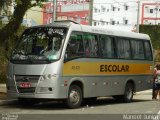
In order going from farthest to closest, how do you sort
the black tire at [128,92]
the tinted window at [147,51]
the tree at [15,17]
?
the tinted window at [147,51], the black tire at [128,92], the tree at [15,17]

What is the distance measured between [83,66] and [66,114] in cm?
312

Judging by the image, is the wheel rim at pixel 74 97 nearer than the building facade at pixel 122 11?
Yes

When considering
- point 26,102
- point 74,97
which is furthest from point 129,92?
point 26,102

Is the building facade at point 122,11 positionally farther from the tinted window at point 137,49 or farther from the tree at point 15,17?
the tree at point 15,17

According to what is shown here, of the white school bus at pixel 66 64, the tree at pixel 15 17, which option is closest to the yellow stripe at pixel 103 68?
the white school bus at pixel 66 64

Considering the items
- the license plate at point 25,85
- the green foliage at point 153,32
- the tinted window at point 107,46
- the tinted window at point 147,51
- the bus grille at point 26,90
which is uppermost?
the tinted window at point 107,46

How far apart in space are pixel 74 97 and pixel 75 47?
1.80 m

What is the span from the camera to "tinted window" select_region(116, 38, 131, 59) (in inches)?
846

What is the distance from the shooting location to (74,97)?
18.5 metres

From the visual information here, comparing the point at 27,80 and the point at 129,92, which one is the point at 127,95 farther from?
the point at 27,80

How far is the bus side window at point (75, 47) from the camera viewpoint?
59.2ft

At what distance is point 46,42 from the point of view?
1811 centimetres

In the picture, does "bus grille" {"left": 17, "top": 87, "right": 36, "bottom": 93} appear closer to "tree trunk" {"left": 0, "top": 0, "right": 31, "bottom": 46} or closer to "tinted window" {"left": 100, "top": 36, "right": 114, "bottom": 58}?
"tree trunk" {"left": 0, "top": 0, "right": 31, "bottom": 46}

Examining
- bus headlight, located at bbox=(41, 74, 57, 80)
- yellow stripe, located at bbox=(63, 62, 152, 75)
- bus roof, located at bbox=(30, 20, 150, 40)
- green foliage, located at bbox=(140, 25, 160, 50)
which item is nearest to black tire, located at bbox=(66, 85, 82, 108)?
yellow stripe, located at bbox=(63, 62, 152, 75)
